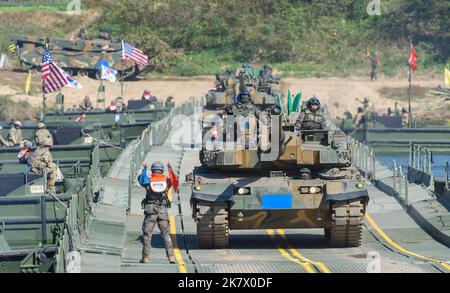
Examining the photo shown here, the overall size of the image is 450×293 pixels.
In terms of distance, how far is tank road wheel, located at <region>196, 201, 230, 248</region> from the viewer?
85.3 feet

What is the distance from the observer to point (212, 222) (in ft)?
85.6

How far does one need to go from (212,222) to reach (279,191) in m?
1.37

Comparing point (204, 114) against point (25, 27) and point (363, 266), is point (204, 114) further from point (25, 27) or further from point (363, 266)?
point (25, 27)

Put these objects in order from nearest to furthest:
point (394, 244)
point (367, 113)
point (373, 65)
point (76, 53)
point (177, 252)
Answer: point (177, 252), point (394, 244), point (367, 113), point (76, 53), point (373, 65)

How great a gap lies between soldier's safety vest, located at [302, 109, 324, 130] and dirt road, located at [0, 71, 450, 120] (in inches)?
1813

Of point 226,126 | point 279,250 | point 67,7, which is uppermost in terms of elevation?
point 67,7

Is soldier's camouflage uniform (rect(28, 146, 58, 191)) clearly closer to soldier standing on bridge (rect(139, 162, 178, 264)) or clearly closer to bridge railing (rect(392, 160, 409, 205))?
bridge railing (rect(392, 160, 409, 205))

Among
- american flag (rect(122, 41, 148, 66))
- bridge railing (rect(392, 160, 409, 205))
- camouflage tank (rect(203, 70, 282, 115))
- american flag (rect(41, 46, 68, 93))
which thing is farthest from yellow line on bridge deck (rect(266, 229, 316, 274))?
Result: american flag (rect(122, 41, 148, 66))

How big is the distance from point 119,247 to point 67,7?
74.2 m

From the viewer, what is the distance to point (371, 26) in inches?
3684

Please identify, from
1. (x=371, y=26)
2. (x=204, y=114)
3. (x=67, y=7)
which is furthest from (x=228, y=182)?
(x=67, y=7)

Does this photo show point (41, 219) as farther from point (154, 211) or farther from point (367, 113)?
point (367, 113)

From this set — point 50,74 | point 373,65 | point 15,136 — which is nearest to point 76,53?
point 373,65

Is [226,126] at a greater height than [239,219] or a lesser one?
greater
